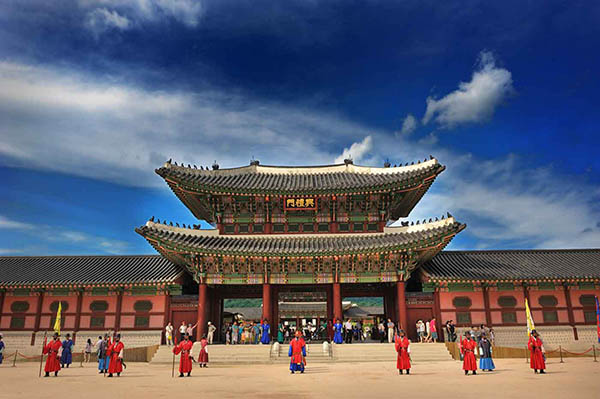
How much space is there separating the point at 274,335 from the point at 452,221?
12.8 metres

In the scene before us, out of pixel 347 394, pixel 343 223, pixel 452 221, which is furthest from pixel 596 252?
pixel 347 394

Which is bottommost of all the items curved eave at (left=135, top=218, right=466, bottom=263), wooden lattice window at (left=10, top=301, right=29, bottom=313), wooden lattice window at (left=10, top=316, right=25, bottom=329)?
wooden lattice window at (left=10, top=316, right=25, bottom=329)

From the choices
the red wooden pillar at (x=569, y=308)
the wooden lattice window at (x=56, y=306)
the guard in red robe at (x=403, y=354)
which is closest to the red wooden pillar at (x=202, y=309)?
the wooden lattice window at (x=56, y=306)

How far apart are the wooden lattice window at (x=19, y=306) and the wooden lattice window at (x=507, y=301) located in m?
29.5

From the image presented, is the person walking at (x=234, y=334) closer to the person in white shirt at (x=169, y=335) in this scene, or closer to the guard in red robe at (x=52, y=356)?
the person in white shirt at (x=169, y=335)

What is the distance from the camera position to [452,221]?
86.2ft

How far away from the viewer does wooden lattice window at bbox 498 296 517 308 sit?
2767cm

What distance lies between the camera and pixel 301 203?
29.4 metres

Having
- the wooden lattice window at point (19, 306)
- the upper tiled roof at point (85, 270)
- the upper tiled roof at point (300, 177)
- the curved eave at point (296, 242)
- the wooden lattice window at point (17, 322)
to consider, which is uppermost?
the upper tiled roof at point (300, 177)

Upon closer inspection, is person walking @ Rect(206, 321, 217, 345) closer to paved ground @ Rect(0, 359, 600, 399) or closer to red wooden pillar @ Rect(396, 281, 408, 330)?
paved ground @ Rect(0, 359, 600, 399)

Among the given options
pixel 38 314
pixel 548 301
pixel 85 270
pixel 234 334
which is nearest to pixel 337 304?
pixel 234 334

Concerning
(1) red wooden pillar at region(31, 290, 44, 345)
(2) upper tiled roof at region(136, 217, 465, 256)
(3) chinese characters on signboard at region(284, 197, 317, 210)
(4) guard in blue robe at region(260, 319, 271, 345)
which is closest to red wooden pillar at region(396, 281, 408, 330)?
(2) upper tiled roof at region(136, 217, 465, 256)

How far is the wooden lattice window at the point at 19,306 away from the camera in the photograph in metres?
28.6

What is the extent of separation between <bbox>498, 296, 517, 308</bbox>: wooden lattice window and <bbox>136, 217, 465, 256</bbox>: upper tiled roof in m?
5.95
